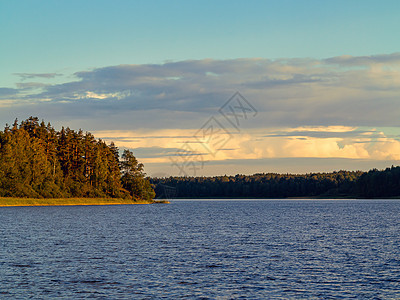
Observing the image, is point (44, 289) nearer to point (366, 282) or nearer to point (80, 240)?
point (366, 282)

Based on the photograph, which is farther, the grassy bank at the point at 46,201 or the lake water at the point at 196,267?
the grassy bank at the point at 46,201

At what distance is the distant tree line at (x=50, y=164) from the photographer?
150 meters

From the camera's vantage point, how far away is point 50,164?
17375 cm

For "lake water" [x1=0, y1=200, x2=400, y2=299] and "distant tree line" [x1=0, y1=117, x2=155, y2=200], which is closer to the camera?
"lake water" [x1=0, y1=200, x2=400, y2=299]

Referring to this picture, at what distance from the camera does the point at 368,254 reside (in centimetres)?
5188

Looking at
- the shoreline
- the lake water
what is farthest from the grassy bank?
the lake water

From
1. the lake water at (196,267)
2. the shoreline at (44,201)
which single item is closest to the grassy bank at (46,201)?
the shoreline at (44,201)

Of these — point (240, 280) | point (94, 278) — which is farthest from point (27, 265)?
point (240, 280)

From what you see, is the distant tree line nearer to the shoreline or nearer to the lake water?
the shoreline

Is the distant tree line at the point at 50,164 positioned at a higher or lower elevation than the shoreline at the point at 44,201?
higher

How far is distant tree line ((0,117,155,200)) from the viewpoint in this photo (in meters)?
150

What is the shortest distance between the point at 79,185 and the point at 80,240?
123 meters

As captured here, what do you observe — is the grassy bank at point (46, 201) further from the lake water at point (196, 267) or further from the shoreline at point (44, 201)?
the lake water at point (196, 267)

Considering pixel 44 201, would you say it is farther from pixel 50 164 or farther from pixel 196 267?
pixel 196 267
